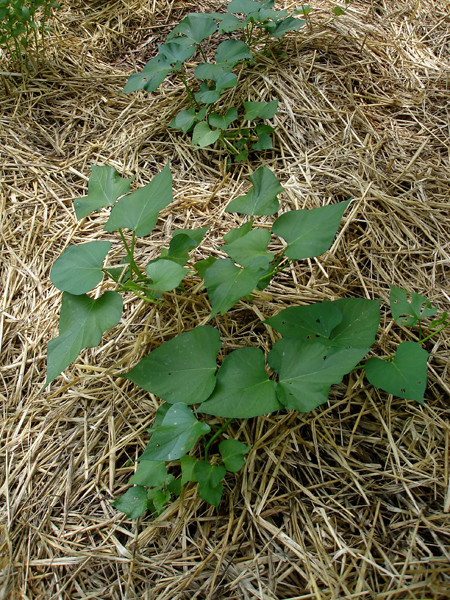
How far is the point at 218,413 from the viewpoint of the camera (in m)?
0.79

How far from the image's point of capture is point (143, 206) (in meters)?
1.01

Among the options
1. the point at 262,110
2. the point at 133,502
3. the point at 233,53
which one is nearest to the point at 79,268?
the point at 133,502

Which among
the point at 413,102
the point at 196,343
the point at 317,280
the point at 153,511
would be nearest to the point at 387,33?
the point at 413,102

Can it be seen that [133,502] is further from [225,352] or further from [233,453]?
[225,352]

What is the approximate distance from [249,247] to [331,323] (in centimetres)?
22

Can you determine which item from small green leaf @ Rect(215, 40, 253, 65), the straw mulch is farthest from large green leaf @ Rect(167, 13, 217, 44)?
the straw mulch

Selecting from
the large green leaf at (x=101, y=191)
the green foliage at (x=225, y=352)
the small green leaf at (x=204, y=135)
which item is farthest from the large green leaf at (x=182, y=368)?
the small green leaf at (x=204, y=135)

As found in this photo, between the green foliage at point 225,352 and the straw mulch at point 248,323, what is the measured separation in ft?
0.26

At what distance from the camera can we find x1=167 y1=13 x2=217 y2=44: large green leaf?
1.42 m

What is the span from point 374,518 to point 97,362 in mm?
647

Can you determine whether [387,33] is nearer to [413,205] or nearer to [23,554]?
[413,205]

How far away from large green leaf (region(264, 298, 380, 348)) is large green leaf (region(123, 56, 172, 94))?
2.86ft

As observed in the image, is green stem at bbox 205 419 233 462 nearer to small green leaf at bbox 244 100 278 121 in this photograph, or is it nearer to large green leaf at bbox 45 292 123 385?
large green leaf at bbox 45 292 123 385

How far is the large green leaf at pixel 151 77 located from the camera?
4.47 ft
